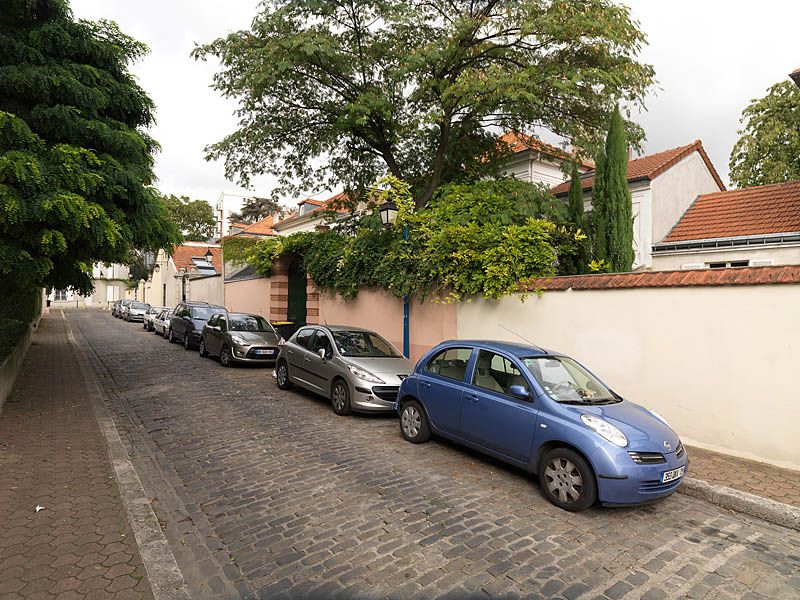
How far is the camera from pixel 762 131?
20844mm

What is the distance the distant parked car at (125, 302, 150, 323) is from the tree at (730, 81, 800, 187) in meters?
36.6

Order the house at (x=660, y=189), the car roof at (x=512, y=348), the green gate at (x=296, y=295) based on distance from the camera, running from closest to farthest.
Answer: the car roof at (x=512, y=348)
the house at (x=660, y=189)
the green gate at (x=296, y=295)

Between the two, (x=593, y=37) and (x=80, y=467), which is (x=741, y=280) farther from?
(x=80, y=467)

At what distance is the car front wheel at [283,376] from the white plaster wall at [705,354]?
550cm

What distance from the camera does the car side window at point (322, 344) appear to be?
28.6ft

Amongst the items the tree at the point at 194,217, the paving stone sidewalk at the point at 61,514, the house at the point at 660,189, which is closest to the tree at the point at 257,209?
the tree at the point at 194,217

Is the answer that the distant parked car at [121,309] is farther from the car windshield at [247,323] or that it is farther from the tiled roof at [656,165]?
the tiled roof at [656,165]

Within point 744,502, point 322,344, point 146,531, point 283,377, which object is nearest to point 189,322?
point 283,377

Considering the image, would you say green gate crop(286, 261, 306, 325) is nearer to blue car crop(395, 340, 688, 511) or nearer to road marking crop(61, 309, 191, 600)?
road marking crop(61, 309, 191, 600)

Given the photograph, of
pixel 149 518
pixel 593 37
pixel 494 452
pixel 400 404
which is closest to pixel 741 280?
pixel 494 452

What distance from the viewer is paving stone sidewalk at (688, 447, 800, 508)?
5.07 metres

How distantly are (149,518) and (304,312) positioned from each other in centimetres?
1348

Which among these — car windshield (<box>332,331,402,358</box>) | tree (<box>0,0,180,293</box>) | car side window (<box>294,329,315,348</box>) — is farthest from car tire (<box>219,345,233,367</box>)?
car windshield (<box>332,331,402,358</box>)

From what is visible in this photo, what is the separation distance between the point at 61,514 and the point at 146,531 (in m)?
0.90
